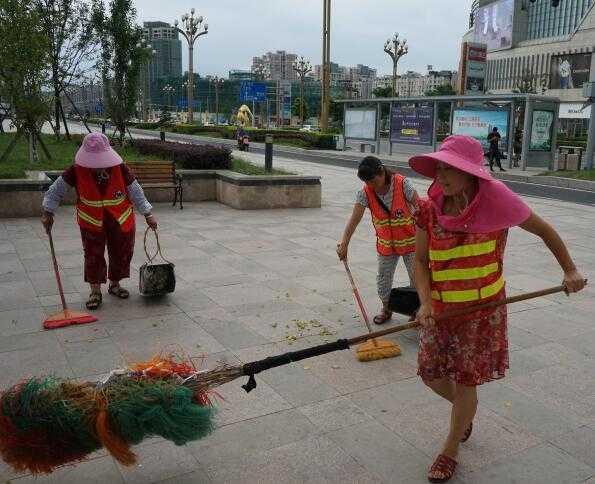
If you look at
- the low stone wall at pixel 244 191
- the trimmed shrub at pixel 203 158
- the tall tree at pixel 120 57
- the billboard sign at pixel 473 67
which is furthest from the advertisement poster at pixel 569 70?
the low stone wall at pixel 244 191

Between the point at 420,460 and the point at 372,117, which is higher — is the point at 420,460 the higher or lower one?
the lower one

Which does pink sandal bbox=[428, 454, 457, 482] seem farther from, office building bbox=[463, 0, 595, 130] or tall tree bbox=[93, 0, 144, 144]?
office building bbox=[463, 0, 595, 130]

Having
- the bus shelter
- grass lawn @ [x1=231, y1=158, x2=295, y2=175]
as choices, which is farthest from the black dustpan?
the bus shelter

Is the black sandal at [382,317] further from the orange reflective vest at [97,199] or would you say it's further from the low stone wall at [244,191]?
the low stone wall at [244,191]

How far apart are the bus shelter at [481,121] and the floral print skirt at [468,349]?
19.8 metres

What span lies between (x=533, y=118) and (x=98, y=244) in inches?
754

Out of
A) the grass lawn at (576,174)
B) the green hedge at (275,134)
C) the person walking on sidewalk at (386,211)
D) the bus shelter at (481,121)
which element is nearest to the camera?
the person walking on sidewalk at (386,211)

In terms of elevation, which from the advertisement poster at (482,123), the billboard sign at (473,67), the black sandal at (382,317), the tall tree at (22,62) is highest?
the billboard sign at (473,67)

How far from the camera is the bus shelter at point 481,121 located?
21.3 metres

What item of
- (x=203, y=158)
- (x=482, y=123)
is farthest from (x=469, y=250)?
(x=482, y=123)

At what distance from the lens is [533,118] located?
21.2m

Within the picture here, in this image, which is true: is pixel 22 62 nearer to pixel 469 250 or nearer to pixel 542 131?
pixel 469 250

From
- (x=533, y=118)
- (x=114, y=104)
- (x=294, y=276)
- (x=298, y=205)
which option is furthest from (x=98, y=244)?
(x=533, y=118)

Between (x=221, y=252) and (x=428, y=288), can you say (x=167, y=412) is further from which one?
(x=221, y=252)
